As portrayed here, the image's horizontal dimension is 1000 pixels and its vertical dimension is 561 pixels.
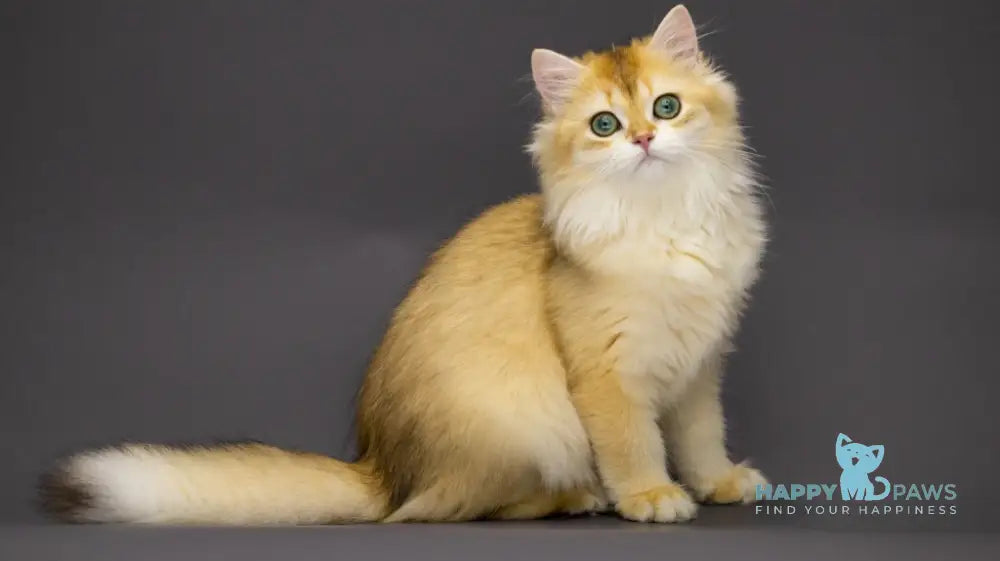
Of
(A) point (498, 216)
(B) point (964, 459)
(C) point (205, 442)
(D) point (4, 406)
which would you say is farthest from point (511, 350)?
(D) point (4, 406)

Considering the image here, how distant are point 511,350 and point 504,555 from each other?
1.95ft

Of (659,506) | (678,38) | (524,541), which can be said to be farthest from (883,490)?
(678,38)

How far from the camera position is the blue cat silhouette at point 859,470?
10.0 ft

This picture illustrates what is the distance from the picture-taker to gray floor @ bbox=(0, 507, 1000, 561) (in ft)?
8.59

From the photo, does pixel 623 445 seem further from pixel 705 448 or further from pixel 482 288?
pixel 482 288

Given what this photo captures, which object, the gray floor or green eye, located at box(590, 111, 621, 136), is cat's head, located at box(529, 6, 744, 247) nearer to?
green eye, located at box(590, 111, 621, 136)

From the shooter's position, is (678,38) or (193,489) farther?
(678,38)

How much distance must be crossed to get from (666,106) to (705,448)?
2.79 feet

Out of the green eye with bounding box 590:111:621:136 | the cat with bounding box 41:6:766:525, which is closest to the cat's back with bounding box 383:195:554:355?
the cat with bounding box 41:6:766:525

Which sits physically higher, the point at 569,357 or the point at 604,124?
the point at 604,124

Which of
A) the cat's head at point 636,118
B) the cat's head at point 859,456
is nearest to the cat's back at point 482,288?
the cat's head at point 636,118

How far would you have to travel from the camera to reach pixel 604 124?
120 inches

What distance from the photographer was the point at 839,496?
308 cm

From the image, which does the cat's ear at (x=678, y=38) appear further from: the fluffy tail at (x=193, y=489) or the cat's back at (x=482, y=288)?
the fluffy tail at (x=193, y=489)
